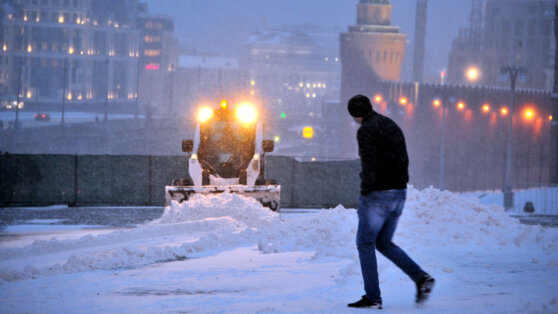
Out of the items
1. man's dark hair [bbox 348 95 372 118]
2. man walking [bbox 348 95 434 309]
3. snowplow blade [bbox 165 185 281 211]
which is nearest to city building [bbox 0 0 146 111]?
snowplow blade [bbox 165 185 281 211]

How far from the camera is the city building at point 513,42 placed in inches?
6511

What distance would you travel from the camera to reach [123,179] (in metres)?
26.0

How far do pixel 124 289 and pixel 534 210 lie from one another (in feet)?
100

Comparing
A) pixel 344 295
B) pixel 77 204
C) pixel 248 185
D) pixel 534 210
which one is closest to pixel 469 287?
pixel 344 295

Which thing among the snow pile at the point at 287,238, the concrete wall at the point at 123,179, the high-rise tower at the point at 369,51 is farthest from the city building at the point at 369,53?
the snow pile at the point at 287,238

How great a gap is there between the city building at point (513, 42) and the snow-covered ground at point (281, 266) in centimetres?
14795

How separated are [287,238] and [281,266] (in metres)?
2.00

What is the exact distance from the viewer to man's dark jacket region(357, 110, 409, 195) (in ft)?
23.0

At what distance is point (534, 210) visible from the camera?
119 feet

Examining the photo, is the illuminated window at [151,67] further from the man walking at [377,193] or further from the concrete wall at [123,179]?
the man walking at [377,193]

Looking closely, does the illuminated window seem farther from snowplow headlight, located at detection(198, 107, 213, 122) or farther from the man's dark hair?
the man's dark hair

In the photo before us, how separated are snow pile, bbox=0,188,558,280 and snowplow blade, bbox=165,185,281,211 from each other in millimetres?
2475

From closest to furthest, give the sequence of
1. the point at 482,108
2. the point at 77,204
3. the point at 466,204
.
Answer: the point at 466,204 < the point at 77,204 < the point at 482,108

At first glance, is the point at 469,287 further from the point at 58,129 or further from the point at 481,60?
the point at 481,60
